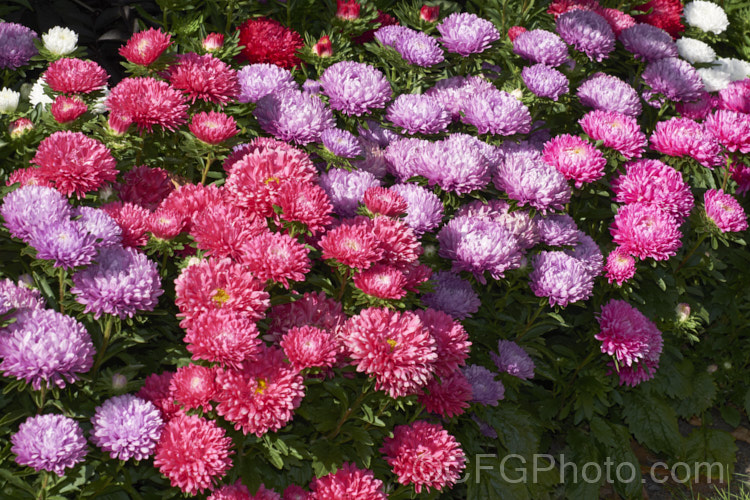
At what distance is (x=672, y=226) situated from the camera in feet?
10.1

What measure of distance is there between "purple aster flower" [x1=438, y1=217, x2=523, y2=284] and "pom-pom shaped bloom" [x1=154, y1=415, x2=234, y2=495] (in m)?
1.08

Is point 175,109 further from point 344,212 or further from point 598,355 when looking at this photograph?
point 598,355

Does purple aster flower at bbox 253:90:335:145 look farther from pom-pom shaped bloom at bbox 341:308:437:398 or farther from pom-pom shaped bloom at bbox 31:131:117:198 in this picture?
pom-pom shaped bloom at bbox 341:308:437:398

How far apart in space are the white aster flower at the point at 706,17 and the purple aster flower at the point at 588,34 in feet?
3.93

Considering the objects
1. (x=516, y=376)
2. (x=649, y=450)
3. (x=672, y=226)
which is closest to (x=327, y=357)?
(x=516, y=376)

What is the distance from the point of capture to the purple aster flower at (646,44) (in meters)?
3.87

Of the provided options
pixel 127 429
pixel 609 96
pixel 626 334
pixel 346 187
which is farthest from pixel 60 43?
pixel 626 334

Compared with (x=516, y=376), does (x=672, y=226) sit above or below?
above

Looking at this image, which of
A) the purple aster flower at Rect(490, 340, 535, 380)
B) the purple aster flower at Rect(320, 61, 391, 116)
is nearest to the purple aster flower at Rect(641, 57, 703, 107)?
the purple aster flower at Rect(320, 61, 391, 116)

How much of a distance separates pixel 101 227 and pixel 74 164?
248mm

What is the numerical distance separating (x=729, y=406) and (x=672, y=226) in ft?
4.79

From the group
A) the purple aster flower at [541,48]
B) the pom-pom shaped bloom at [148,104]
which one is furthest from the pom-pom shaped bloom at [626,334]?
the pom-pom shaped bloom at [148,104]

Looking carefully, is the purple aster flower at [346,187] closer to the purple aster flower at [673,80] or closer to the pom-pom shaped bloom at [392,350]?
the pom-pom shaped bloom at [392,350]

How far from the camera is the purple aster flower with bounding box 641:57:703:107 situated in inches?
147
